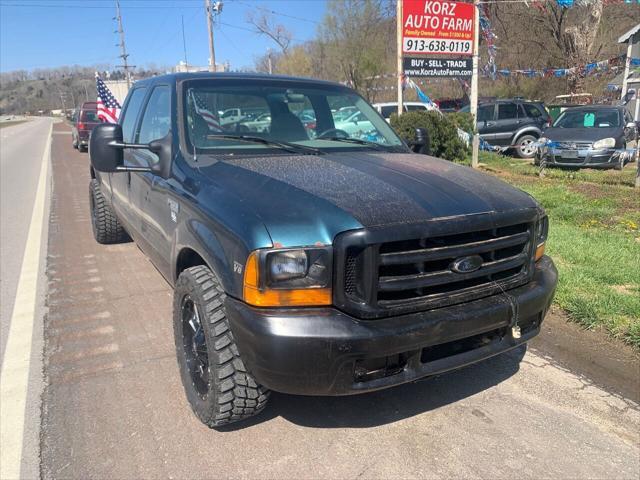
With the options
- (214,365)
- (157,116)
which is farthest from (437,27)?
(214,365)

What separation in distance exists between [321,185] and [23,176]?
1411 cm

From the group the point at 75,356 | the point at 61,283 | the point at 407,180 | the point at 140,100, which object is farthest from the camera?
the point at 61,283

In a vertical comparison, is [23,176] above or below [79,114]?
below

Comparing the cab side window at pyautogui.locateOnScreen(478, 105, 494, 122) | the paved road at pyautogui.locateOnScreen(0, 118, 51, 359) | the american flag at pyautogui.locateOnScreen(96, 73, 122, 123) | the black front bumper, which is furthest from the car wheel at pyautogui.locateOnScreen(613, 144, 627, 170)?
the american flag at pyautogui.locateOnScreen(96, 73, 122, 123)

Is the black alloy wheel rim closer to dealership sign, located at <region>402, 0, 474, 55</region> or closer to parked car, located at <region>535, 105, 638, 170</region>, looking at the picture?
parked car, located at <region>535, 105, 638, 170</region>

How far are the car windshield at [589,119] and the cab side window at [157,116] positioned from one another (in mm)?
11498

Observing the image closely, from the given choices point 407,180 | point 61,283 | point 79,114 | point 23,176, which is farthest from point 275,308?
point 79,114

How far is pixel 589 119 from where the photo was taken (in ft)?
41.3

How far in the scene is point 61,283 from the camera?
5121 millimetres

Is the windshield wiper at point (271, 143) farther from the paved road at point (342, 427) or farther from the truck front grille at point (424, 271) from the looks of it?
the paved road at point (342, 427)

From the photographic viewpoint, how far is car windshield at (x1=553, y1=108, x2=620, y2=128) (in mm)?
12289

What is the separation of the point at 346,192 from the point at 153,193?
67.6 inches

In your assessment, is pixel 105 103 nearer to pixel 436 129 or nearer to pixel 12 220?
pixel 12 220

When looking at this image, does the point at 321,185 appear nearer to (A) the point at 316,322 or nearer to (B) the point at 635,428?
(A) the point at 316,322
